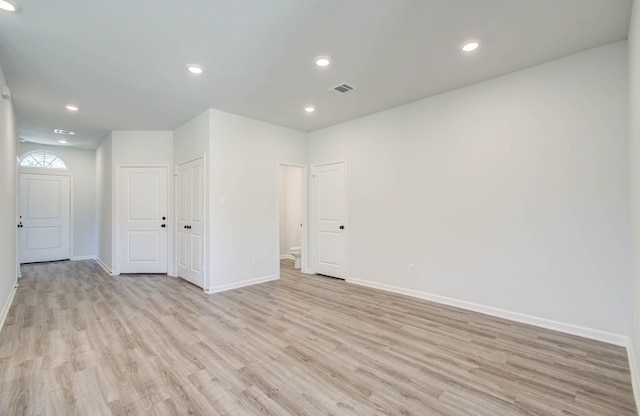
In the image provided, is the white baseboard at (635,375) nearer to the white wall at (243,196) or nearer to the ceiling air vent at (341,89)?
the ceiling air vent at (341,89)

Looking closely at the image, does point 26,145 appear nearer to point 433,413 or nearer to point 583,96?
point 433,413

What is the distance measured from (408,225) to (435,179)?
74 centimetres

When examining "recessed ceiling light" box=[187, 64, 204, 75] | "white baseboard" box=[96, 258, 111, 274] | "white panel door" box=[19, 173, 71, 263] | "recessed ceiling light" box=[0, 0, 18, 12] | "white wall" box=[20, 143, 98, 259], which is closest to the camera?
"recessed ceiling light" box=[0, 0, 18, 12]

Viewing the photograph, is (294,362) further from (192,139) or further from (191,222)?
(192,139)

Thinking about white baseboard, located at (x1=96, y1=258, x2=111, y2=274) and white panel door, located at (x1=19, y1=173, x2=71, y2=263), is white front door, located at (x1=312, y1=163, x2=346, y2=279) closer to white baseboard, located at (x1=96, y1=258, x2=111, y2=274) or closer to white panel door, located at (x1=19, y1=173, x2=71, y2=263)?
white baseboard, located at (x1=96, y1=258, x2=111, y2=274)

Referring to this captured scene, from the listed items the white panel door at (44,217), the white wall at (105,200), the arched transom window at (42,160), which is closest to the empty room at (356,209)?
the white wall at (105,200)

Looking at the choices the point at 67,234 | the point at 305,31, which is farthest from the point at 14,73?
the point at 67,234

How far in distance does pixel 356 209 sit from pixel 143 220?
4.12m

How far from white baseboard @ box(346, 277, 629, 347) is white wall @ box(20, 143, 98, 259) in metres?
7.53

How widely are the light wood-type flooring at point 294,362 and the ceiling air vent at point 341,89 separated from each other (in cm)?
275

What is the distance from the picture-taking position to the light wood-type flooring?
6.20 feet

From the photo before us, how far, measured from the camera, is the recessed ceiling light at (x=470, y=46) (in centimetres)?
268

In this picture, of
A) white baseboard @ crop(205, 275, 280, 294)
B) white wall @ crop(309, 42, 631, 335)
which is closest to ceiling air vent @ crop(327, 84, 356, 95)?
white wall @ crop(309, 42, 631, 335)

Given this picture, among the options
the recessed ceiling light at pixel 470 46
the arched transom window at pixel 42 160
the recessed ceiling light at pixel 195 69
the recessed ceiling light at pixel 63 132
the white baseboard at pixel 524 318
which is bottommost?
the white baseboard at pixel 524 318
